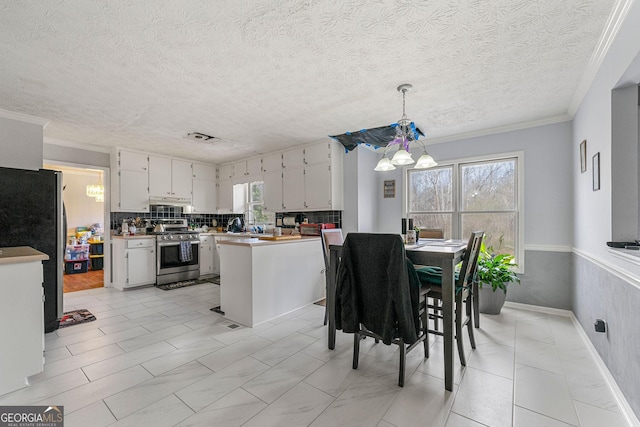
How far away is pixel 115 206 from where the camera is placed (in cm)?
474

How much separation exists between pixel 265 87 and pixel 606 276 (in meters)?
3.10

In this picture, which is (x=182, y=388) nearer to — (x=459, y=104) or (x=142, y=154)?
(x=459, y=104)

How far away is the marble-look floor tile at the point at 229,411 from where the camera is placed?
5.18 feet

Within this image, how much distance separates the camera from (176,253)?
5012 millimetres

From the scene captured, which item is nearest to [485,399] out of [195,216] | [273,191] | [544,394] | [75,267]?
[544,394]

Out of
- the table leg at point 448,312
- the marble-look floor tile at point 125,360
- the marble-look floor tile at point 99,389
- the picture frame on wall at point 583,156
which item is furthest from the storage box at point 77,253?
the picture frame on wall at point 583,156

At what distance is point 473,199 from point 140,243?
522cm

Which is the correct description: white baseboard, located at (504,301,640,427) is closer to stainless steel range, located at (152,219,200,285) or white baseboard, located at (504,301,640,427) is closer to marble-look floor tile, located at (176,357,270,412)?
marble-look floor tile, located at (176,357,270,412)

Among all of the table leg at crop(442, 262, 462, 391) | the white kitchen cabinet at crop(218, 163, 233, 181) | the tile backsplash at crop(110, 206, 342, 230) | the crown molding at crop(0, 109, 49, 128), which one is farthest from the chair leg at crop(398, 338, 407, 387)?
the white kitchen cabinet at crop(218, 163, 233, 181)

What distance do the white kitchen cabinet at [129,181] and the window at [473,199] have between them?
179 inches

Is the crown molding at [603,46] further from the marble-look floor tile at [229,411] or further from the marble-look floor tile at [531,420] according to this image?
→ the marble-look floor tile at [229,411]

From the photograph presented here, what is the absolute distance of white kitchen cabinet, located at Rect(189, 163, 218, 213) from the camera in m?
5.78

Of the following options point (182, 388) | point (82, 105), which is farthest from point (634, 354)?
point (82, 105)

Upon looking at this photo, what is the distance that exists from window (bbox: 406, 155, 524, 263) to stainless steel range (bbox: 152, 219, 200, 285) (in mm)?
3921
